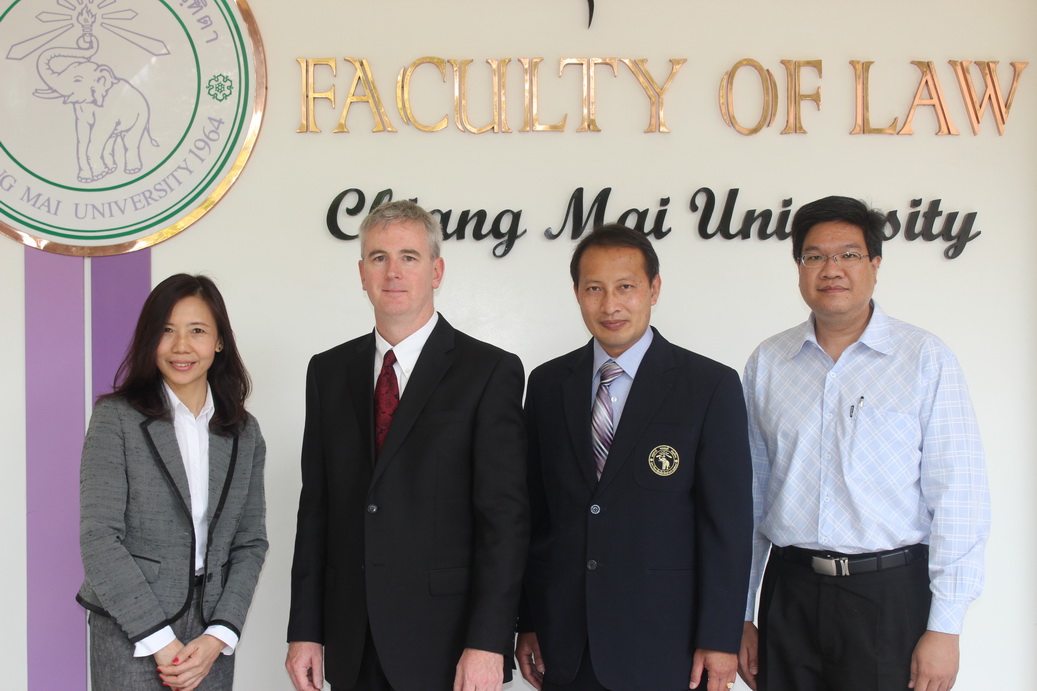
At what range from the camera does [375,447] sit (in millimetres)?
1953

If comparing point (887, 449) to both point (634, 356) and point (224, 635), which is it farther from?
point (224, 635)

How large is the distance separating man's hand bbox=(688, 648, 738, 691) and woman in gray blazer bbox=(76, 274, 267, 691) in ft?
3.60

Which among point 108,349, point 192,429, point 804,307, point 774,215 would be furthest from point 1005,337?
point 108,349

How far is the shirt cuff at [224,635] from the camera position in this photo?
6.67 ft

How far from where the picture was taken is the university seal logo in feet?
10.2

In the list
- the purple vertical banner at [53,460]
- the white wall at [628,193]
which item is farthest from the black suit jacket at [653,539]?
the purple vertical banner at [53,460]

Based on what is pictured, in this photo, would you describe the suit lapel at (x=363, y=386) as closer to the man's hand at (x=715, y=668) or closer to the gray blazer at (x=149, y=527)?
the gray blazer at (x=149, y=527)

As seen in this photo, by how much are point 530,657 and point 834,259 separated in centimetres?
125

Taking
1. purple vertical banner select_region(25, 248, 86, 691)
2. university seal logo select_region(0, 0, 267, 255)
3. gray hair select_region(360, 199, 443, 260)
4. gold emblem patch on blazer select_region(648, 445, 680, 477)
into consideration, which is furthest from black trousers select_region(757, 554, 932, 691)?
purple vertical banner select_region(25, 248, 86, 691)

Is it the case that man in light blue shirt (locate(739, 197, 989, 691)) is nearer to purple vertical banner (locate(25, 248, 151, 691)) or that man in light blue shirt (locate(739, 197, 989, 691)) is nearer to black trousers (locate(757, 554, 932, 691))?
black trousers (locate(757, 554, 932, 691))

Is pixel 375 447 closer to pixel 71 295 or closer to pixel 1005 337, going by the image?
pixel 71 295

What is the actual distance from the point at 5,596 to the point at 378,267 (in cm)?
223

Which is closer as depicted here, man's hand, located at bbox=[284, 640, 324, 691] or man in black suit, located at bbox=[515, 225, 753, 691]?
man in black suit, located at bbox=[515, 225, 753, 691]

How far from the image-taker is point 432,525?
1.90m
